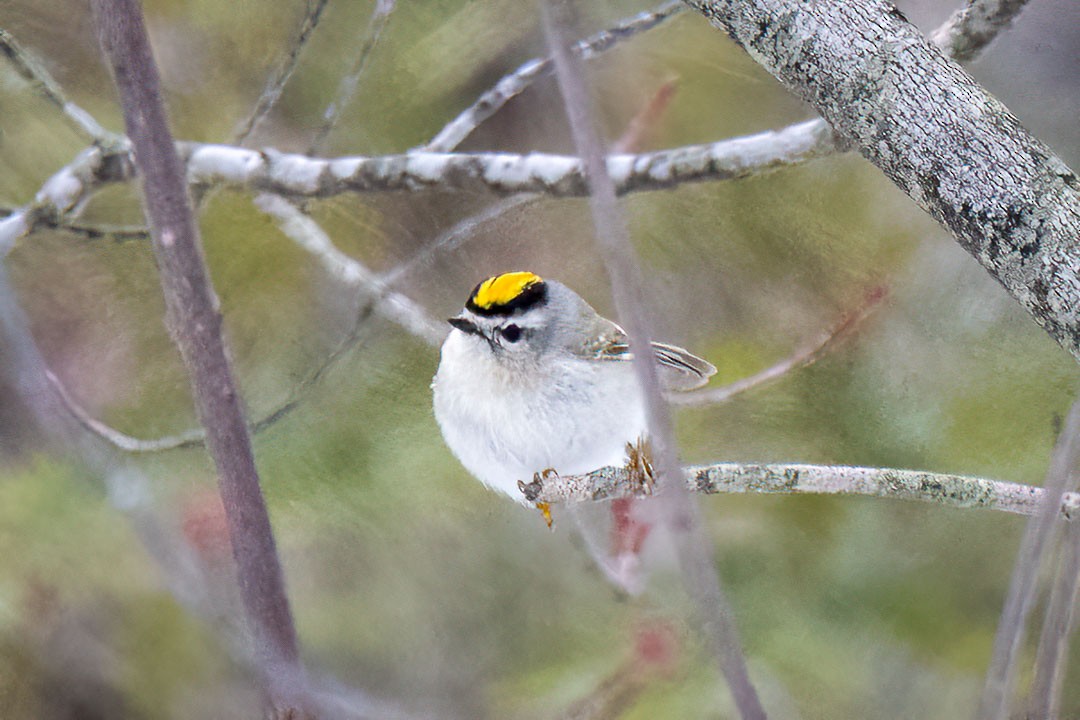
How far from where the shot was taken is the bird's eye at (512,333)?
2.31ft

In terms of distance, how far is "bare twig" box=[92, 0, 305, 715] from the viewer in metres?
0.48

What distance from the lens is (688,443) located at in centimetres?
85

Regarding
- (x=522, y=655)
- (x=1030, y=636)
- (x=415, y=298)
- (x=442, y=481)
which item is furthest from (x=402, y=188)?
(x=1030, y=636)

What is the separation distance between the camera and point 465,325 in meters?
0.68

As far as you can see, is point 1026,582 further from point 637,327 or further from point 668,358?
point 668,358

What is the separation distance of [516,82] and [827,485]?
0.47 m

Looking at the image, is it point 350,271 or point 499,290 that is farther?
point 350,271

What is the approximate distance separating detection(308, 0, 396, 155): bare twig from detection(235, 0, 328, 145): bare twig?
4 centimetres

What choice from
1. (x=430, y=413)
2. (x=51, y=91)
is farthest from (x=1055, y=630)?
(x=51, y=91)

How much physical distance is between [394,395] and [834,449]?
0.39 meters

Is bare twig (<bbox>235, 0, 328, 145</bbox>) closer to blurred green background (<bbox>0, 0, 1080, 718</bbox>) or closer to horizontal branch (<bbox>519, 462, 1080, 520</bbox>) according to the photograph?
blurred green background (<bbox>0, 0, 1080, 718</bbox>)

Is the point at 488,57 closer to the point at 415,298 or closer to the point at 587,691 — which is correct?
the point at 415,298

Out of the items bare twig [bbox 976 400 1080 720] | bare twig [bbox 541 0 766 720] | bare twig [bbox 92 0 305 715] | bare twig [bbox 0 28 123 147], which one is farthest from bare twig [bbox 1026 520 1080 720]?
bare twig [bbox 0 28 123 147]

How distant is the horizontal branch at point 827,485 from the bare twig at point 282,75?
465 mm
